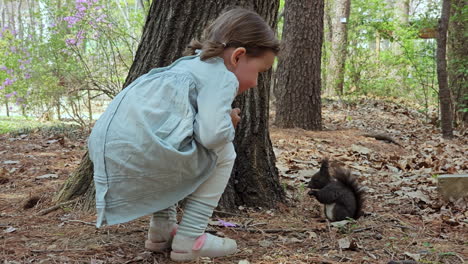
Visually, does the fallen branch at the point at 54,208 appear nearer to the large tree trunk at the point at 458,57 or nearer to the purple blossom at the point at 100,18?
the purple blossom at the point at 100,18

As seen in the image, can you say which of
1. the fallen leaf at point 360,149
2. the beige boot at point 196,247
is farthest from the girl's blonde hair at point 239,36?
the fallen leaf at point 360,149

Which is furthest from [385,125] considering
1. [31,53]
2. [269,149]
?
[31,53]

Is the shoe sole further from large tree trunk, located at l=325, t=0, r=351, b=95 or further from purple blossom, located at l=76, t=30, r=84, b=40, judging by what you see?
large tree trunk, located at l=325, t=0, r=351, b=95

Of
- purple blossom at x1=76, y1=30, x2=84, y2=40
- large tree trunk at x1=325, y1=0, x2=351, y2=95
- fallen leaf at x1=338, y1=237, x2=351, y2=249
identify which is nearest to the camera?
fallen leaf at x1=338, y1=237, x2=351, y2=249

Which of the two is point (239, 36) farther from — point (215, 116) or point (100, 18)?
point (100, 18)

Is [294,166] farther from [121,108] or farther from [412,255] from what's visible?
[121,108]

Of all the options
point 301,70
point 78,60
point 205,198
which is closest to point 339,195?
point 205,198

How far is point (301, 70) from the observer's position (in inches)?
301

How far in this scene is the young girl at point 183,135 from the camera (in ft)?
6.89

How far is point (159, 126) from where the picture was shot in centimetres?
214

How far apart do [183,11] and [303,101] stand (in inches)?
186

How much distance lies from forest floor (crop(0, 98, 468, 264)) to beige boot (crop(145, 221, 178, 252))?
1.8 inches

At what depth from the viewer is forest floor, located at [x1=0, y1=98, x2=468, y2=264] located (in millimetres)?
2449

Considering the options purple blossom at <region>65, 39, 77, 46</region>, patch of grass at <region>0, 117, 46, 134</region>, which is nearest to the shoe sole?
patch of grass at <region>0, 117, 46, 134</region>
